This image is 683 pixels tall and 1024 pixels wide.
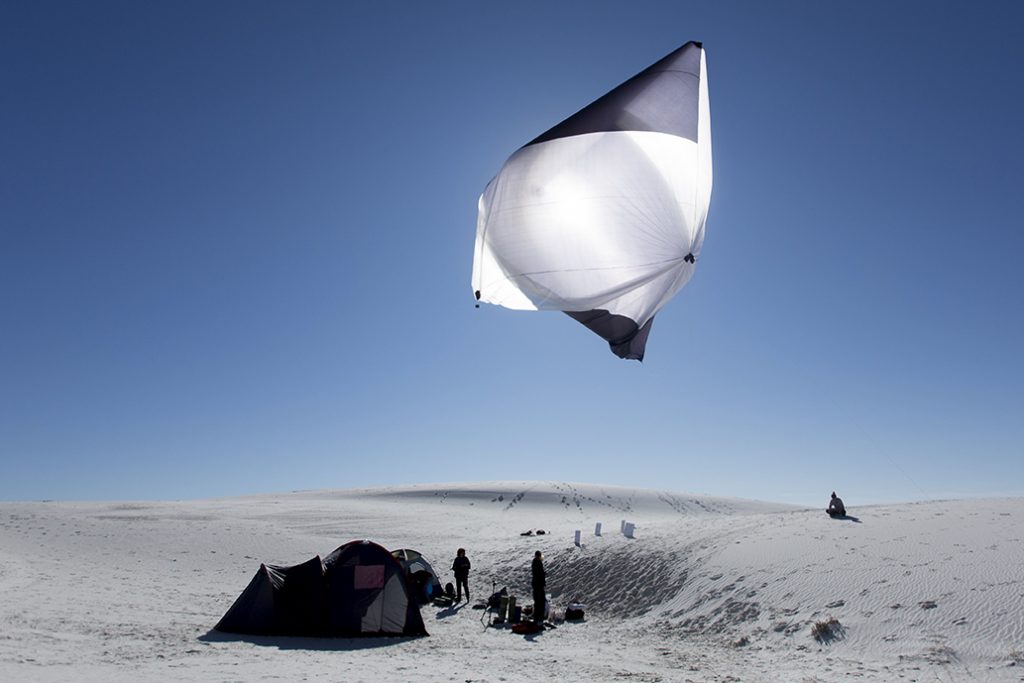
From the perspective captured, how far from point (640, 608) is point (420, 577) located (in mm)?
5955

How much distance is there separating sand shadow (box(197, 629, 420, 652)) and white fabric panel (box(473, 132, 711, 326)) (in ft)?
22.4

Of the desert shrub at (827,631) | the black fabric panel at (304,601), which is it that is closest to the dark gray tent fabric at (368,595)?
the black fabric panel at (304,601)

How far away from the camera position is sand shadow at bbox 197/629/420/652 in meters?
12.2

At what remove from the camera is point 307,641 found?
12688 millimetres

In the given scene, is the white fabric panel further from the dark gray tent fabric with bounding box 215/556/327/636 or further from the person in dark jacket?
the person in dark jacket

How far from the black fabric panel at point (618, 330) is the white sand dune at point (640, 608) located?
4922mm

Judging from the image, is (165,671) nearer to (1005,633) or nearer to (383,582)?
(383,582)

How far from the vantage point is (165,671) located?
9477 mm

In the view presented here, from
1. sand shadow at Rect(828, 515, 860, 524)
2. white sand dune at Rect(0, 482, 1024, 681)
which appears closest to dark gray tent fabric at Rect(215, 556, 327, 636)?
white sand dune at Rect(0, 482, 1024, 681)

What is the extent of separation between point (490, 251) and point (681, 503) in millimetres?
60886

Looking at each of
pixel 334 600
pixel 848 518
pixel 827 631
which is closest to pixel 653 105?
pixel 827 631

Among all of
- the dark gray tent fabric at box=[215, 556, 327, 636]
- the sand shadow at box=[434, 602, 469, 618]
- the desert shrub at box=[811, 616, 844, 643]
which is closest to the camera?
the desert shrub at box=[811, 616, 844, 643]

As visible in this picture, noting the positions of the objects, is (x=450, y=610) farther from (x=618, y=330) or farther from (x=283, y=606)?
(x=618, y=330)

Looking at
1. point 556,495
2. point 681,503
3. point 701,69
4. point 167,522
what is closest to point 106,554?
point 167,522
